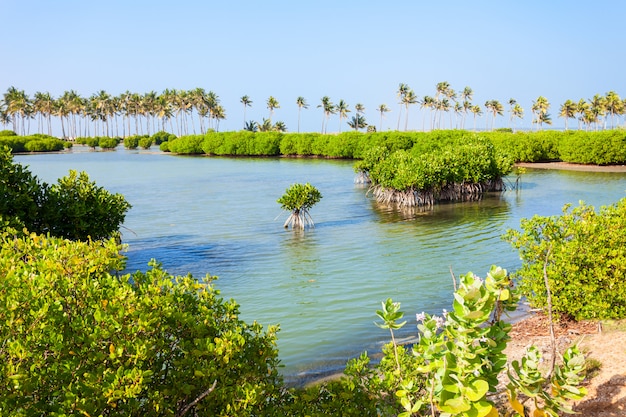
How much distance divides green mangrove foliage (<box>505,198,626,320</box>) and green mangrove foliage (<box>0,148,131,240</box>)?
9.87 metres

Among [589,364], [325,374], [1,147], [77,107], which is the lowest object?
[325,374]

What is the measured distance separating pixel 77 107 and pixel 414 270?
469ft

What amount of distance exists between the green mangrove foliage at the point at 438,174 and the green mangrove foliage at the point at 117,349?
22.7 metres

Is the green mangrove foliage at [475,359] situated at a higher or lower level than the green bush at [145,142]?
lower

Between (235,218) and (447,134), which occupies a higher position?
(447,134)

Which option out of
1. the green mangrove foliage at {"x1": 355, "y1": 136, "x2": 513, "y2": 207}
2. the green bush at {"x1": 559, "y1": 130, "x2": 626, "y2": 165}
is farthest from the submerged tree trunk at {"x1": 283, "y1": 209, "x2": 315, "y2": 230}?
the green bush at {"x1": 559, "y1": 130, "x2": 626, "y2": 165}

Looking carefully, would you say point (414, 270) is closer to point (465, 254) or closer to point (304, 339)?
point (465, 254)

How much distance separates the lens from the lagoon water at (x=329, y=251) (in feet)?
36.5

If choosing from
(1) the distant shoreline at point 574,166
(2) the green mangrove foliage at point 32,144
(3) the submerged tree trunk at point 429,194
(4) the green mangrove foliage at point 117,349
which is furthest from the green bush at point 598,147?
(2) the green mangrove foliage at point 32,144

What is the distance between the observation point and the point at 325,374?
348 inches

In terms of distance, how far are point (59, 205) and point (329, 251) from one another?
8237mm

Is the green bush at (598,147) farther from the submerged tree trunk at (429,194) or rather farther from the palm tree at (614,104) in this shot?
the palm tree at (614,104)

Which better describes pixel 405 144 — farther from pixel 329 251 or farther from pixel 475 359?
pixel 475 359

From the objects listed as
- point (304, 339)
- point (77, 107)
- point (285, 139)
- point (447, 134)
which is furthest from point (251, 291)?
point (77, 107)
